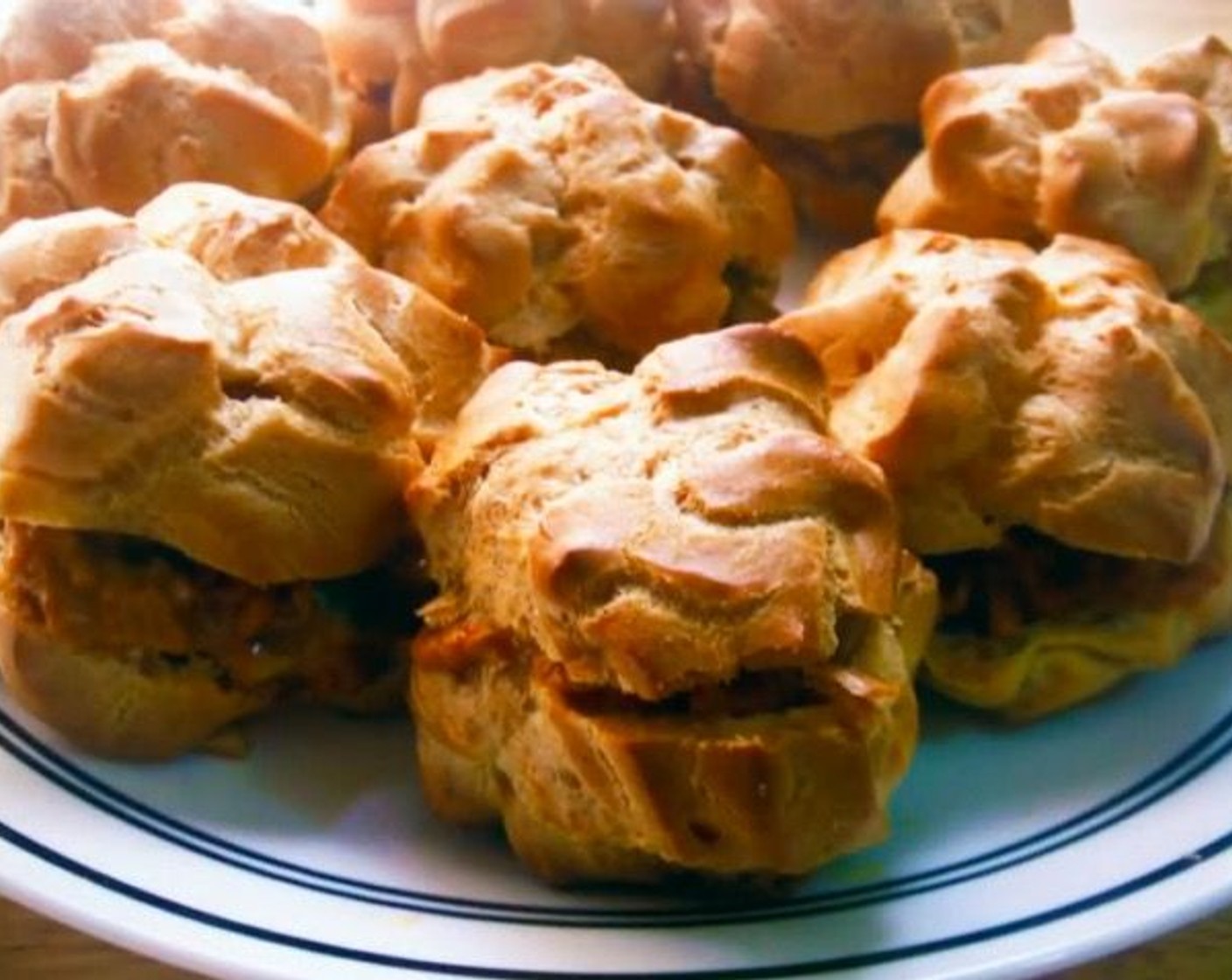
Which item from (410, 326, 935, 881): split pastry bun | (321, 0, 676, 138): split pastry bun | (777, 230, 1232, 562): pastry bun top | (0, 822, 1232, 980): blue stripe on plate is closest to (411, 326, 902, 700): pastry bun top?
(410, 326, 935, 881): split pastry bun

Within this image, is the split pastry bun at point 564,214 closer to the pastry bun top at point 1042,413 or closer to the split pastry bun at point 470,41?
the split pastry bun at point 470,41

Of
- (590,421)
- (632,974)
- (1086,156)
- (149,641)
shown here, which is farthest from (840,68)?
(632,974)

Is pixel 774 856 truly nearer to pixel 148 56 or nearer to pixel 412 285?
pixel 412 285

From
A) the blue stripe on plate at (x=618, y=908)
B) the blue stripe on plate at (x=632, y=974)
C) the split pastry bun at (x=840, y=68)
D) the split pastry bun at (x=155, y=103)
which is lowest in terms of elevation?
the blue stripe on plate at (x=618, y=908)

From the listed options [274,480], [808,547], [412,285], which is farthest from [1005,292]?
[274,480]

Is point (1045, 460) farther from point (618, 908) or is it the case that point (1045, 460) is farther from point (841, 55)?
point (841, 55)

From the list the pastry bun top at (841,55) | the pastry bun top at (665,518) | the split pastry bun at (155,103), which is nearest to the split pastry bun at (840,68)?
the pastry bun top at (841,55)

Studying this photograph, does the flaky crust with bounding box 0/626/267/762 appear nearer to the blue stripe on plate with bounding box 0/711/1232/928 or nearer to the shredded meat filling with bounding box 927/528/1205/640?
the blue stripe on plate with bounding box 0/711/1232/928
